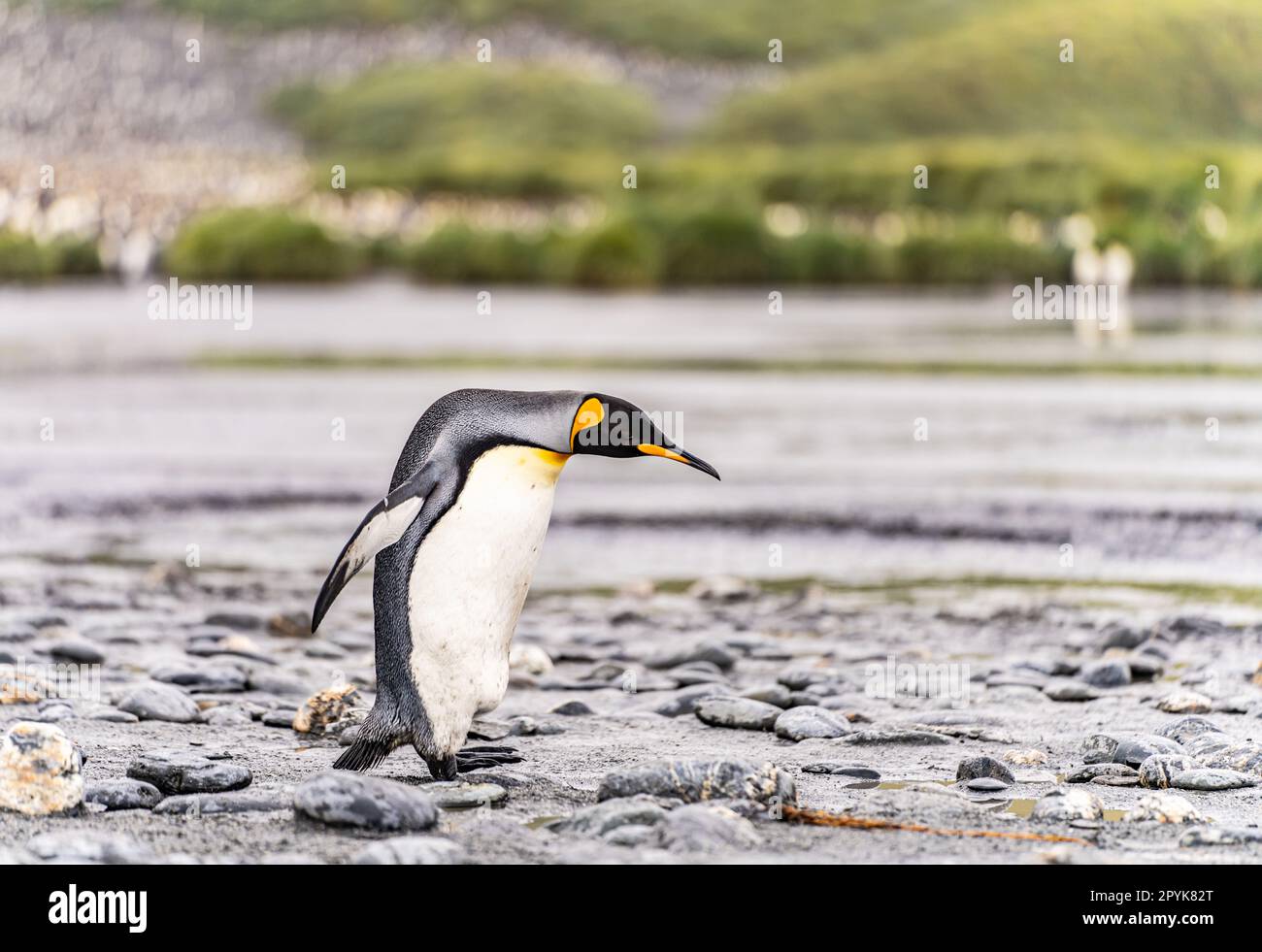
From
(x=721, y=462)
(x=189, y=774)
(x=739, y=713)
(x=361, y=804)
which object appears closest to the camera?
(x=361, y=804)

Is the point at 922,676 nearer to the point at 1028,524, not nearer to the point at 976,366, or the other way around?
the point at 1028,524

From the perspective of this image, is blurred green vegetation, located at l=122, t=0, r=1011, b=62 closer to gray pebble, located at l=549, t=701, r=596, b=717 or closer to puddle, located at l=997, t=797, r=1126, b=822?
gray pebble, located at l=549, t=701, r=596, b=717

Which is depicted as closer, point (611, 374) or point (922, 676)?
point (922, 676)

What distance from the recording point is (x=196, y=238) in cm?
2680

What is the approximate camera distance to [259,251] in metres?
27.6

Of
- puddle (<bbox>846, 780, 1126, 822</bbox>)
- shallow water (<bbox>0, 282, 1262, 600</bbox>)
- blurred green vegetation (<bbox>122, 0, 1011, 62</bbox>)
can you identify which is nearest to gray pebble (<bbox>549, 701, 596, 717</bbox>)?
puddle (<bbox>846, 780, 1126, 822</bbox>)

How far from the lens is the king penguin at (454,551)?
436 centimetres

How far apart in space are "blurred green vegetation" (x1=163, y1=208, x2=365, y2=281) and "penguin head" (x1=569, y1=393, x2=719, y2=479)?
2338cm

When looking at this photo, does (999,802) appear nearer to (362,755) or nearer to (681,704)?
(681,704)

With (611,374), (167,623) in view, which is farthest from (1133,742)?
(611,374)

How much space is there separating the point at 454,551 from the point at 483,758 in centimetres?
52

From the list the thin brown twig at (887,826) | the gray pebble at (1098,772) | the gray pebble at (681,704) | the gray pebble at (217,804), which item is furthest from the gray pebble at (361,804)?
the gray pebble at (1098,772)

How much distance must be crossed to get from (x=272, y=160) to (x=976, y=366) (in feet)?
190

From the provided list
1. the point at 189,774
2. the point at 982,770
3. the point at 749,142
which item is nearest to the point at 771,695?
the point at 982,770
